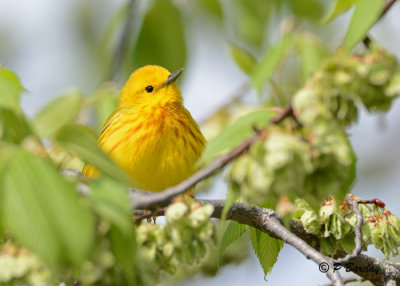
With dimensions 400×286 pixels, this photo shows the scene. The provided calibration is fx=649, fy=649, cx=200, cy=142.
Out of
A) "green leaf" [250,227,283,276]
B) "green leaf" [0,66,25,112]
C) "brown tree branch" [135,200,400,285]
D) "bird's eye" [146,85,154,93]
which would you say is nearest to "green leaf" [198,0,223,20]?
"bird's eye" [146,85,154,93]

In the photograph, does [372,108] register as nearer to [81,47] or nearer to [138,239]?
[138,239]

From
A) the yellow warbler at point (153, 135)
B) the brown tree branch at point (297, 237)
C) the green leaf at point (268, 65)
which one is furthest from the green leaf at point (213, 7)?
the brown tree branch at point (297, 237)

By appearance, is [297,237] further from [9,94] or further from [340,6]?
[9,94]

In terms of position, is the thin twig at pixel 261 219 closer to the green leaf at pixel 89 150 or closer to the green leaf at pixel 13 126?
the green leaf at pixel 13 126

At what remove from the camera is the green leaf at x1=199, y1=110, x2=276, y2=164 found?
188 cm

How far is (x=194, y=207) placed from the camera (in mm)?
2342

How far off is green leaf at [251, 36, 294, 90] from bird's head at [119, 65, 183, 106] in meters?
1.56

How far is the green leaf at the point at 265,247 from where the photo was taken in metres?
2.94

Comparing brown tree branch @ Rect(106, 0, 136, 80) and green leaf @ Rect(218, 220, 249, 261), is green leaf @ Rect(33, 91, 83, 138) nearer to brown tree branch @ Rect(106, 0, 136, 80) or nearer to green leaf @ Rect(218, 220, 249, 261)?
green leaf @ Rect(218, 220, 249, 261)

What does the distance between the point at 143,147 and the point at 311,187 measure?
288 cm

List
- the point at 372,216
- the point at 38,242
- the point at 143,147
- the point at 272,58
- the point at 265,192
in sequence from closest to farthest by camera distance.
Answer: the point at 38,242
the point at 265,192
the point at 372,216
the point at 272,58
the point at 143,147

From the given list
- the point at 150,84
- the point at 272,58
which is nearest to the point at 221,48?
the point at 150,84

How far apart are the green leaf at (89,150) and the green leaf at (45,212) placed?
0.28ft

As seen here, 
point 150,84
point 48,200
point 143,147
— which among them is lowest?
point 48,200
